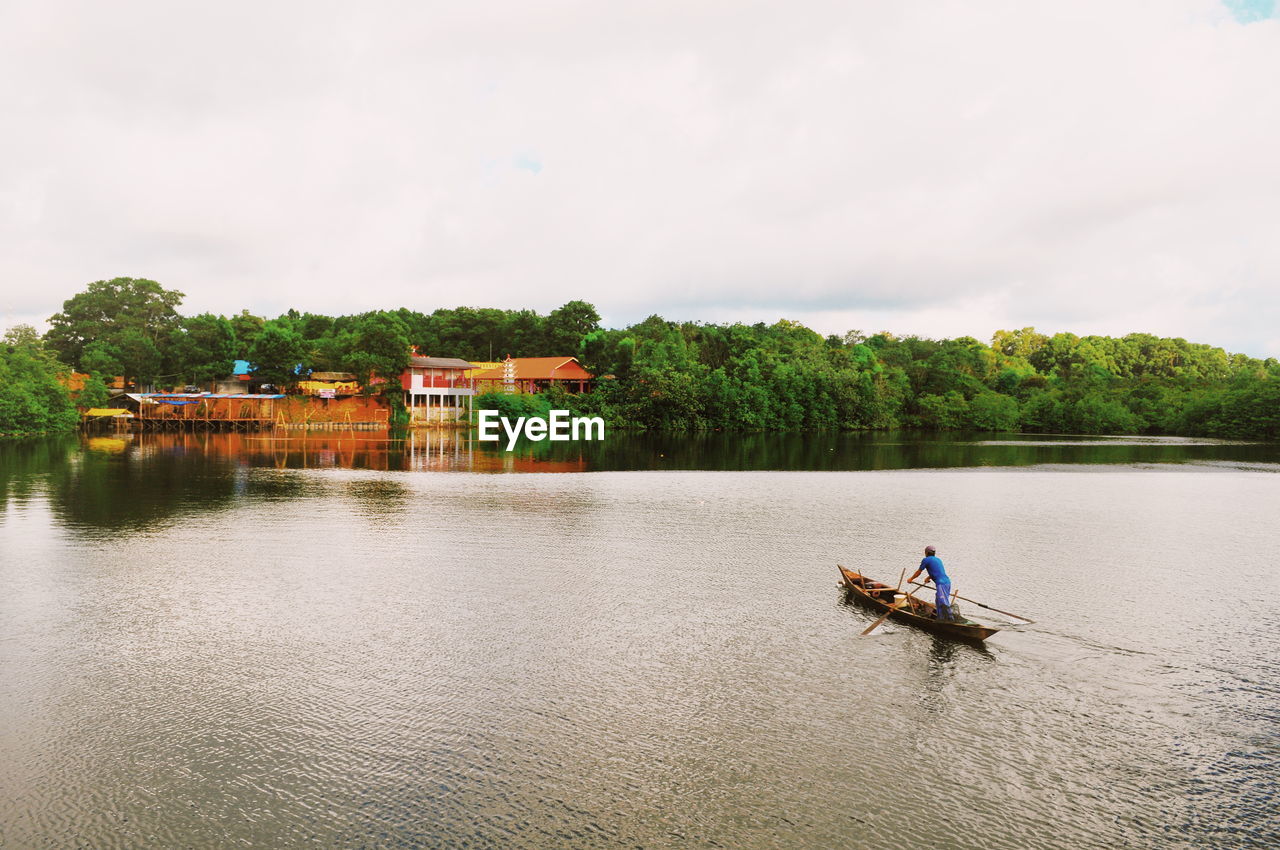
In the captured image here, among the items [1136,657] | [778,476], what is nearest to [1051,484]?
[778,476]

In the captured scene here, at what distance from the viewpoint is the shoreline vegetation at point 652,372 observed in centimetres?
7788

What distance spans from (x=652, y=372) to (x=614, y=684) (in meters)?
71.6

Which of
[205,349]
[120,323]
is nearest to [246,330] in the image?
[205,349]

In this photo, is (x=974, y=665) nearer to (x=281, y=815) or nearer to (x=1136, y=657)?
(x=1136, y=657)

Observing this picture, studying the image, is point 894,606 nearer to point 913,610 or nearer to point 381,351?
point 913,610

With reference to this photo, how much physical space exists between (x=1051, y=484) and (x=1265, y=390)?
6350 cm

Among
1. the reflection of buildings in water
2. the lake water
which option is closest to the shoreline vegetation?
the reflection of buildings in water

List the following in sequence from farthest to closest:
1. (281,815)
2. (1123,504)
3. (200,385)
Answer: (200,385), (1123,504), (281,815)

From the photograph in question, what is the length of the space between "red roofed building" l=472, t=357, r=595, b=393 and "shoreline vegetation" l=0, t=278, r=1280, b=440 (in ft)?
6.98

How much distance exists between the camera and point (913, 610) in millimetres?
16453

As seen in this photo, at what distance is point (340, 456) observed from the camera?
164 feet

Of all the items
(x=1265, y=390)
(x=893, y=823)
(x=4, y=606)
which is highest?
(x=1265, y=390)

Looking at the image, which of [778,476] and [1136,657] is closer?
[1136,657]

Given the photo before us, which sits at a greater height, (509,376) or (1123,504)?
(509,376)
